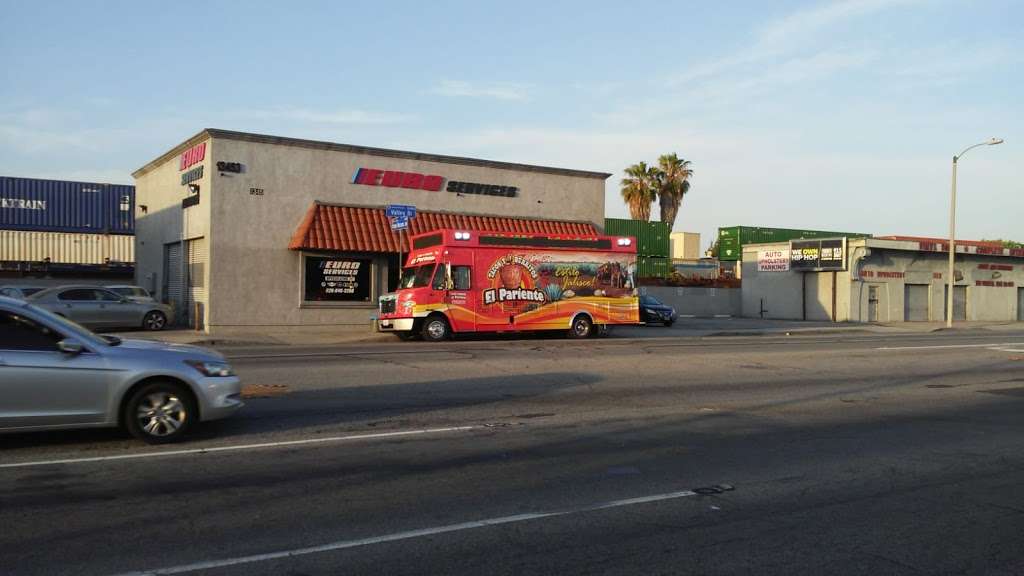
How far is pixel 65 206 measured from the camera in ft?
127

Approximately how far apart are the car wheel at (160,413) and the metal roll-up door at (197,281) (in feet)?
61.1

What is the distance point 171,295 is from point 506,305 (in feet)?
44.9

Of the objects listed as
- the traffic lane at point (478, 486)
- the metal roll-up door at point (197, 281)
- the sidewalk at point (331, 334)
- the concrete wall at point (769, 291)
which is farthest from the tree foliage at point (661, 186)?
the traffic lane at point (478, 486)

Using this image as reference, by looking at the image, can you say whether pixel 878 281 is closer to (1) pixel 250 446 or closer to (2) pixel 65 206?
(2) pixel 65 206

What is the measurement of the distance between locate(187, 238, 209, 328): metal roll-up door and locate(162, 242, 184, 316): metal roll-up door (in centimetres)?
90

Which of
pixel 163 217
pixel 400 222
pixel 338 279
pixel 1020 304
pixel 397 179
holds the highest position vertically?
pixel 397 179

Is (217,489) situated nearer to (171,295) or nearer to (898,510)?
(898,510)

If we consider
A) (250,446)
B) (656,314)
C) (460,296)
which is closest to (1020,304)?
(656,314)

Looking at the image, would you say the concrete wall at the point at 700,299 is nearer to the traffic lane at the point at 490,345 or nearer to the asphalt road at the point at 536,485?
the traffic lane at the point at 490,345

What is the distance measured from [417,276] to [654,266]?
29.1 m

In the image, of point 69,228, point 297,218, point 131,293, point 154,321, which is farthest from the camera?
point 69,228

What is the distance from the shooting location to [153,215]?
32.5 meters

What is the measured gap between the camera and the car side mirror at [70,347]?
8203 mm

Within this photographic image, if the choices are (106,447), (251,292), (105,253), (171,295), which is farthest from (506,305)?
(105,253)
